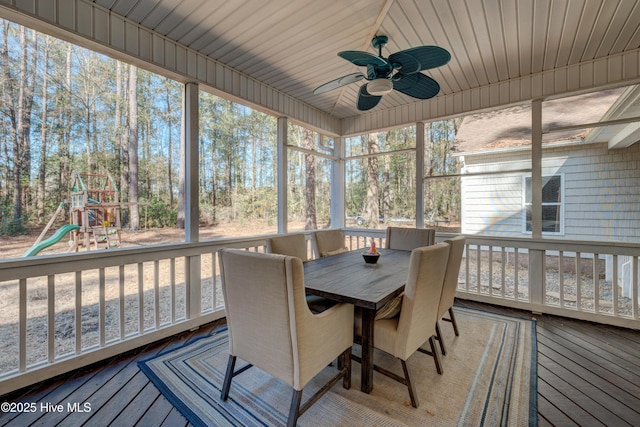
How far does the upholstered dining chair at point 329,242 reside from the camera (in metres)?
3.19

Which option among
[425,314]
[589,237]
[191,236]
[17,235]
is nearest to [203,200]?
[191,236]

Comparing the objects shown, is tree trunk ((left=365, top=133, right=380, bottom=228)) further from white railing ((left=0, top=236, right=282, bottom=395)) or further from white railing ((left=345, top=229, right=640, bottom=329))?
white railing ((left=0, top=236, right=282, bottom=395))

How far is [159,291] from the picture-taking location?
105 inches

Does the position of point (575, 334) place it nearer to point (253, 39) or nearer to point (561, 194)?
point (561, 194)

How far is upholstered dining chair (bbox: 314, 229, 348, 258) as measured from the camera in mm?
3187

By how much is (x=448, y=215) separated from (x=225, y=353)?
11.0 ft

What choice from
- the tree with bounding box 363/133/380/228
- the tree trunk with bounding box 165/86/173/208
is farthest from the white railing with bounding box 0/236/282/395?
the tree with bounding box 363/133/380/228

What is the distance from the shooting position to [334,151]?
197 inches

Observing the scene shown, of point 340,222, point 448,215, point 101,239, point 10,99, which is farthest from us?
point 340,222

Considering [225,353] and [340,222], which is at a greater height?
[340,222]

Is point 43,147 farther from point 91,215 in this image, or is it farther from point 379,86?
point 379,86

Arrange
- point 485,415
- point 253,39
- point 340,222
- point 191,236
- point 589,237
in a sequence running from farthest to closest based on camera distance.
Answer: point 340,222
point 589,237
point 191,236
point 253,39
point 485,415

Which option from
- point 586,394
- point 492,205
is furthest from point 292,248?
point 492,205

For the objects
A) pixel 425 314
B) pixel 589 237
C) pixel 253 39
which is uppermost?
pixel 253 39
